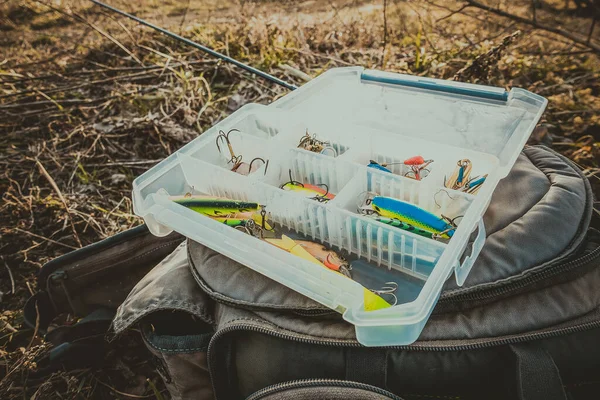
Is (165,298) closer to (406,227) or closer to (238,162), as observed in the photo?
(238,162)

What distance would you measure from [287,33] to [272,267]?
2.45m

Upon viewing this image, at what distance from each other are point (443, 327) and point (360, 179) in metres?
0.45

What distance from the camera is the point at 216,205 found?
1.15 metres

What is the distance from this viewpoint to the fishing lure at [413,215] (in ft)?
3.42

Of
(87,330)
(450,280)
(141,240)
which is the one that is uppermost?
(450,280)

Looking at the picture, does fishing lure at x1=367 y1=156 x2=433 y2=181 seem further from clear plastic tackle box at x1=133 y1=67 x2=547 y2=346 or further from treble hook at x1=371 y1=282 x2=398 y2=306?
treble hook at x1=371 y1=282 x2=398 y2=306

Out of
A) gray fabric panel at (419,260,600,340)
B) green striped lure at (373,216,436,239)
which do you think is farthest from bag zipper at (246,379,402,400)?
green striped lure at (373,216,436,239)

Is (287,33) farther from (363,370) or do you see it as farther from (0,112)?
(363,370)

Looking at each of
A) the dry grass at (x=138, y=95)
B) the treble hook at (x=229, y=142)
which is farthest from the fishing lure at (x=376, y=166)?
the dry grass at (x=138, y=95)

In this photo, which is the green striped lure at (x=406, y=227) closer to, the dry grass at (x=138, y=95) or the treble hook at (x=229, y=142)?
the treble hook at (x=229, y=142)

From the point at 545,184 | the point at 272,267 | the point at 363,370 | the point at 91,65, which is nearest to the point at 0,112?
the point at 91,65

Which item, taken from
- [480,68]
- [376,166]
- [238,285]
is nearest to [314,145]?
[376,166]

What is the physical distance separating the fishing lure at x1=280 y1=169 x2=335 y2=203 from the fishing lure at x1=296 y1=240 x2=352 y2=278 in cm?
13

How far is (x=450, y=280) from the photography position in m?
0.97
